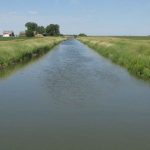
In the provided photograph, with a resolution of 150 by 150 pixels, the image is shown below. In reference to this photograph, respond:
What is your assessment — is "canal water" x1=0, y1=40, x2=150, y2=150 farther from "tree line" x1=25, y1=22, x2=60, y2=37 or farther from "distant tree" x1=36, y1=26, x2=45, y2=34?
"distant tree" x1=36, y1=26, x2=45, y2=34

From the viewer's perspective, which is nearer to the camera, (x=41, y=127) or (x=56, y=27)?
(x=41, y=127)

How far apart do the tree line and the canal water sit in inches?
5613

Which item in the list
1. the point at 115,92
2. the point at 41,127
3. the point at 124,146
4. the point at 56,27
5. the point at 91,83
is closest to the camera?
the point at 124,146

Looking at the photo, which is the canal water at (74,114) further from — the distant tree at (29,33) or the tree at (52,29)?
the tree at (52,29)

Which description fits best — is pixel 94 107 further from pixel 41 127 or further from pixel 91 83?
pixel 91 83

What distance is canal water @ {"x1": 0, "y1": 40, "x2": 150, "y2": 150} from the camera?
29.9 feet

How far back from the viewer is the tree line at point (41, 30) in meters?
160

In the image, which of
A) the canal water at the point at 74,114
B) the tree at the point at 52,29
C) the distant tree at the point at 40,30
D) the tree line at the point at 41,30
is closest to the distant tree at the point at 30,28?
the tree line at the point at 41,30

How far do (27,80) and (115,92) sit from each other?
6101 mm

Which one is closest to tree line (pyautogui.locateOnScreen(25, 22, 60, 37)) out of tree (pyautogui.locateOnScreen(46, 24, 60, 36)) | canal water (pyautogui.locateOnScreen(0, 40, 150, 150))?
tree (pyautogui.locateOnScreen(46, 24, 60, 36))

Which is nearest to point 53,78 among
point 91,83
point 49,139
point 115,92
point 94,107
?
point 91,83

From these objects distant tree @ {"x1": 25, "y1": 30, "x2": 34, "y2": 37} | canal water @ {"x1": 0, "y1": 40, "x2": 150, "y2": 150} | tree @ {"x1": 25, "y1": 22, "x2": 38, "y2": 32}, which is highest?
canal water @ {"x1": 0, "y1": 40, "x2": 150, "y2": 150}

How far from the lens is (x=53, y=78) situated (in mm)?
21250

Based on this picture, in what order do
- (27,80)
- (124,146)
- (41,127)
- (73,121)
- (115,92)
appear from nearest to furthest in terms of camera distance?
1. (124,146)
2. (41,127)
3. (73,121)
4. (115,92)
5. (27,80)
